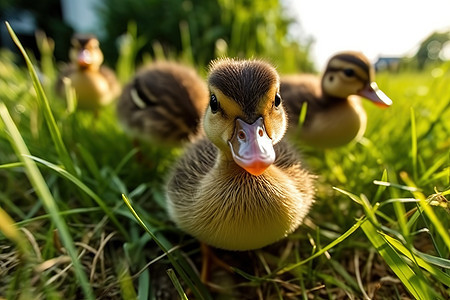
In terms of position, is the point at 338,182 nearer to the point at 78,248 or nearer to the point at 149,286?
the point at 149,286

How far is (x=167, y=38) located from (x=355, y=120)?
14.4 ft

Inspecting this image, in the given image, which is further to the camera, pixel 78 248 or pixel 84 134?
pixel 84 134

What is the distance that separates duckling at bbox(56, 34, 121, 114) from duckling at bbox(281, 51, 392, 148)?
1.35 meters

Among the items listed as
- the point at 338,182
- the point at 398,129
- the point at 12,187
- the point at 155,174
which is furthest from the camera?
the point at 398,129

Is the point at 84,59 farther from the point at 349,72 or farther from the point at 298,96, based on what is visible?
the point at 349,72

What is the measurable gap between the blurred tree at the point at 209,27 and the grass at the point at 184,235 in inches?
57.3

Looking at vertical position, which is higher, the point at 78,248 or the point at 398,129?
the point at 78,248

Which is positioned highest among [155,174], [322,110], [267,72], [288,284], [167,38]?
[167,38]

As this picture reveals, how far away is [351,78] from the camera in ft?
5.81

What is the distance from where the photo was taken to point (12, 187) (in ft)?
4.97

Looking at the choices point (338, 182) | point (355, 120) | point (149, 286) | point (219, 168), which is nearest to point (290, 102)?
point (355, 120)

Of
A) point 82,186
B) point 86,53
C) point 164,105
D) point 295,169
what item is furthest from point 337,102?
point 86,53

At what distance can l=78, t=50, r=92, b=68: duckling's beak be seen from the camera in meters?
2.62

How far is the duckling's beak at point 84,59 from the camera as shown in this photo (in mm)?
2619
